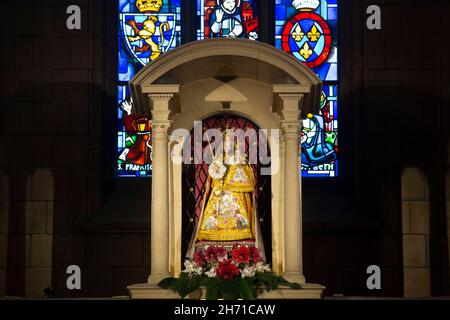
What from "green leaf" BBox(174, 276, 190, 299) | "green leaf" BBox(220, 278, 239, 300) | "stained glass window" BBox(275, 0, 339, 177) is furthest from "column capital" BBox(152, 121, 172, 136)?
"stained glass window" BBox(275, 0, 339, 177)

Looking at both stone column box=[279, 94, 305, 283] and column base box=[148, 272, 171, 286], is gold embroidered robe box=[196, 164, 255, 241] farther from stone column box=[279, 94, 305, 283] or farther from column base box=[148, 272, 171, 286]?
column base box=[148, 272, 171, 286]

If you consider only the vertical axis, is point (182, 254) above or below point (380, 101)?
below

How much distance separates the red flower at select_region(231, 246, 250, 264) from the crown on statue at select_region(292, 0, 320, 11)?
4598mm

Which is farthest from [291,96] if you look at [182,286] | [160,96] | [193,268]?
[182,286]

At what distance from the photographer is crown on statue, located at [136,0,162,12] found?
13.1 metres

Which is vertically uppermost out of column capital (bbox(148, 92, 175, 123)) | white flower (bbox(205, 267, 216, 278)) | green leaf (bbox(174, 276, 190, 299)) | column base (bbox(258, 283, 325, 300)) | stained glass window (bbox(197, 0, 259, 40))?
stained glass window (bbox(197, 0, 259, 40))

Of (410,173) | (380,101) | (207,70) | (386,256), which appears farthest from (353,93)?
(207,70)

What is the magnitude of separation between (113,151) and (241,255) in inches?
148

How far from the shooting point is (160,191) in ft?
32.4

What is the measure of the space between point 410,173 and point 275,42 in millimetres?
2363

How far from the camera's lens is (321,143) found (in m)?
12.8

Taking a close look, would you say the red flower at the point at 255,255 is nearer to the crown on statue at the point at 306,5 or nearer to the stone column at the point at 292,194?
the stone column at the point at 292,194

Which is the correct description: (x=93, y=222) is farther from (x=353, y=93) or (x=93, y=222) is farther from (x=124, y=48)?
(x=353, y=93)

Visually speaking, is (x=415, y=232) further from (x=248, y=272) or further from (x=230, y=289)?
(x=230, y=289)
